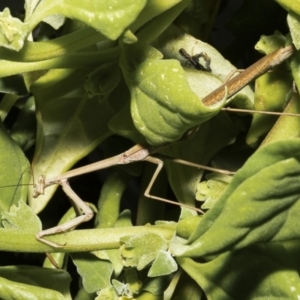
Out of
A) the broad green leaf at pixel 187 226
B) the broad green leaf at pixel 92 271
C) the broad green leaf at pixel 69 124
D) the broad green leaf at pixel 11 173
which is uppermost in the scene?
the broad green leaf at pixel 187 226

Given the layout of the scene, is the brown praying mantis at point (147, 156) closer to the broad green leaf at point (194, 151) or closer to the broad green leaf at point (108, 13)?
the broad green leaf at point (194, 151)

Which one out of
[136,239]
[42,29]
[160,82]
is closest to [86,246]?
[136,239]

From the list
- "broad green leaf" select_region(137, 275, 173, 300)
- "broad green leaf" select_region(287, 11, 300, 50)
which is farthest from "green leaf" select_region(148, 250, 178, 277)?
"broad green leaf" select_region(287, 11, 300, 50)

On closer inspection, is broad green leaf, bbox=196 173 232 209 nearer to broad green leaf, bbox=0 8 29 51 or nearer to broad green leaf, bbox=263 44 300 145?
broad green leaf, bbox=263 44 300 145

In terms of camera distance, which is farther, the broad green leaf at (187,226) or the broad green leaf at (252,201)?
the broad green leaf at (187,226)

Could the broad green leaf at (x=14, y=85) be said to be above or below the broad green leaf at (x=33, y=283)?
above

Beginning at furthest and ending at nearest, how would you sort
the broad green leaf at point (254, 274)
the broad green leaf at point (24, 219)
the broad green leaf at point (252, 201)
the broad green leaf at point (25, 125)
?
the broad green leaf at point (25, 125) → the broad green leaf at point (24, 219) → the broad green leaf at point (254, 274) → the broad green leaf at point (252, 201)

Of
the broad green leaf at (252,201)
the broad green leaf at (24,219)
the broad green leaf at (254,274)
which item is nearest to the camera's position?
the broad green leaf at (252,201)

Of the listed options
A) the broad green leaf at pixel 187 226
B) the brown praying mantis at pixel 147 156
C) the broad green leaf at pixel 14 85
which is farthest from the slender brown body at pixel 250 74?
the broad green leaf at pixel 14 85

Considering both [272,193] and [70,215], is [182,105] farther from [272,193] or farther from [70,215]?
[70,215]
